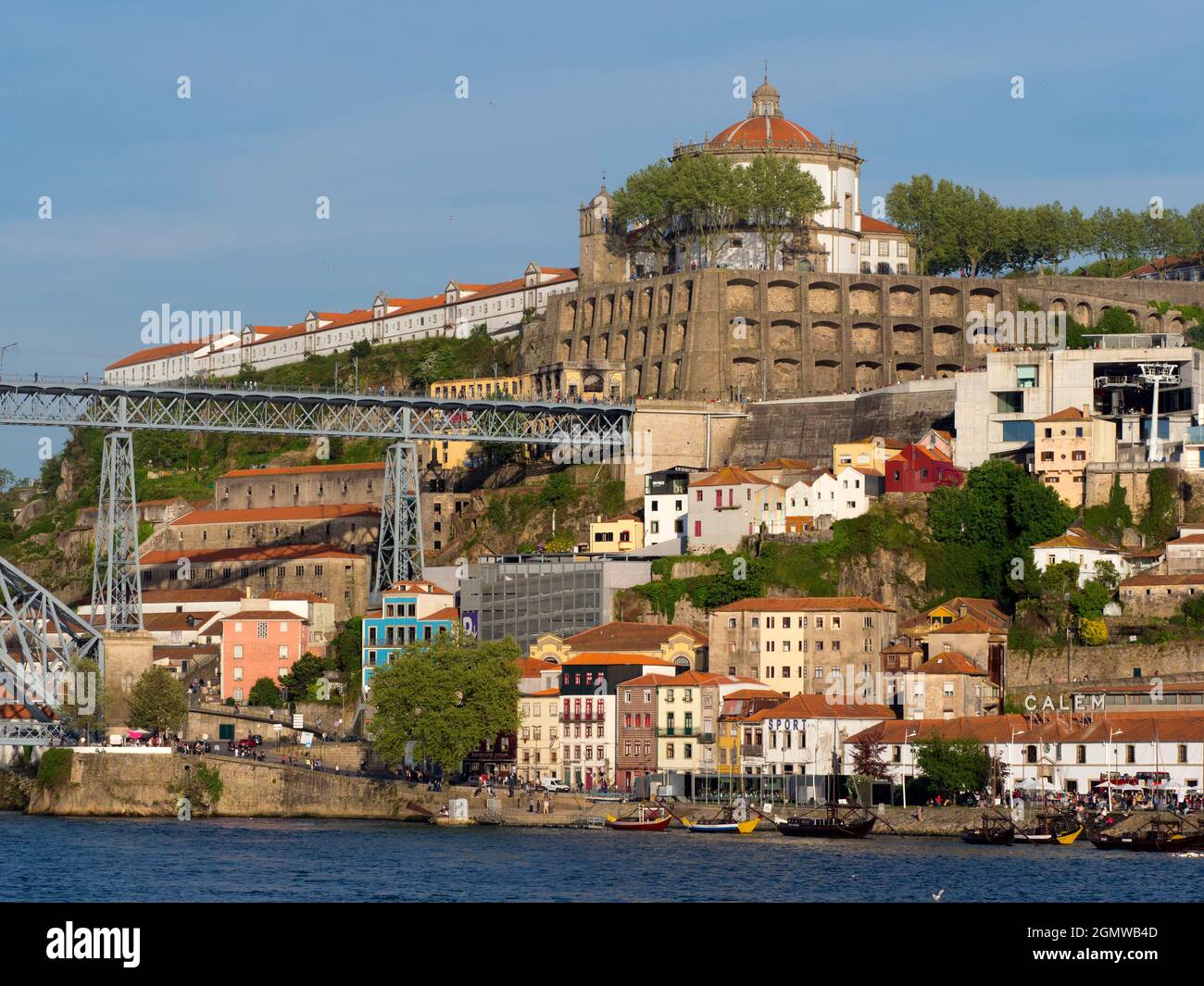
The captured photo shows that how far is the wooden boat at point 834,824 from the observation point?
235ft

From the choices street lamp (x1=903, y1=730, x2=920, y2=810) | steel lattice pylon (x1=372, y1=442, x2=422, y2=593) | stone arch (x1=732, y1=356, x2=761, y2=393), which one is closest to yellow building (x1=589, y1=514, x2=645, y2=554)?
steel lattice pylon (x1=372, y1=442, x2=422, y2=593)

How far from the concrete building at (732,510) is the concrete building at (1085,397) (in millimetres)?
9169

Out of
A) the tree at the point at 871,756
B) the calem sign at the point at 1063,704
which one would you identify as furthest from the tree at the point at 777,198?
the tree at the point at 871,756

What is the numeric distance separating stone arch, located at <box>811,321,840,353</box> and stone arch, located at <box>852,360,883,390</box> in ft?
5.83

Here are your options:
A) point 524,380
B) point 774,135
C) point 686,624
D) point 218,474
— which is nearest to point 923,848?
point 686,624

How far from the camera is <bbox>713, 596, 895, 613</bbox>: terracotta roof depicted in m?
84.5

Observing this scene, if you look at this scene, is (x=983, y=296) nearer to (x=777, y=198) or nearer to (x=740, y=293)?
(x=777, y=198)

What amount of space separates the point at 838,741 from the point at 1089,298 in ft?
168

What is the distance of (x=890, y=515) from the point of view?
92.1 meters

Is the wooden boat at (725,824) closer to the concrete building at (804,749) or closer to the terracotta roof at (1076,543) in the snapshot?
the concrete building at (804,749)

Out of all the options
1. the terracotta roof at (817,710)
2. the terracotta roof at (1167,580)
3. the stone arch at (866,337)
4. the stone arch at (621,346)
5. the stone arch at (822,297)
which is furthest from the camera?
the stone arch at (621,346)

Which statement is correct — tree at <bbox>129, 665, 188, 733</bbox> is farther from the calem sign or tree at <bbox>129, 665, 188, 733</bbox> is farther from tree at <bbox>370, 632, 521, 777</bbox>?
the calem sign

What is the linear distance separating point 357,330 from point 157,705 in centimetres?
7077

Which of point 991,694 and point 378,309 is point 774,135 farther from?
point 991,694
